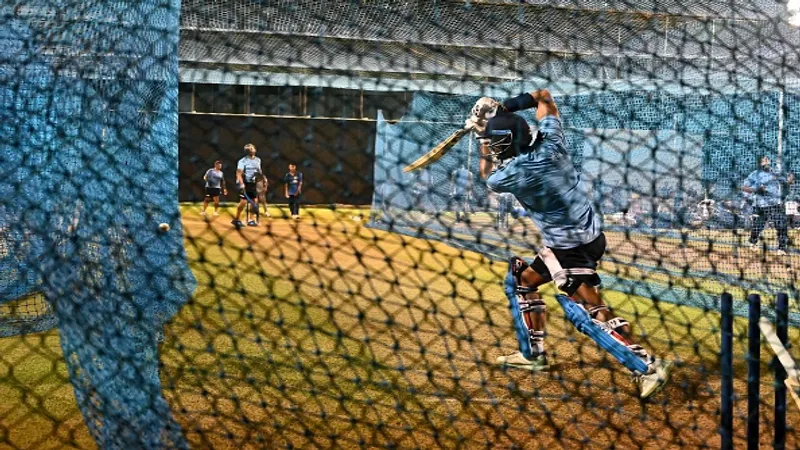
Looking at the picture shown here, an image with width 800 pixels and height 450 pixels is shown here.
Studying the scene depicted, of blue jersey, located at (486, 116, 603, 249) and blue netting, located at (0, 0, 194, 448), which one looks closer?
blue netting, located at (0, 0, 194, 448)

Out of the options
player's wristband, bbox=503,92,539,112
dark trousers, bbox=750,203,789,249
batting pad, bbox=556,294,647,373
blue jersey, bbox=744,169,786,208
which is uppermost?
player's wristband, bbox=503,92,539,112

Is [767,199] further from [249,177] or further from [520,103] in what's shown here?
[249,177]

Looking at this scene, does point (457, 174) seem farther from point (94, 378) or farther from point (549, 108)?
point (94, 378)

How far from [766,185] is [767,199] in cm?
66

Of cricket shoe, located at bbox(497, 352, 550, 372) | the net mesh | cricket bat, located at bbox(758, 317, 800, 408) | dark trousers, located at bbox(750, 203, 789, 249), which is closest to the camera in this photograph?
cricket bat, located at bbox(758, 317, 800, 408)

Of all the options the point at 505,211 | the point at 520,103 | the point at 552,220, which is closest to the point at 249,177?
the point at 505,211

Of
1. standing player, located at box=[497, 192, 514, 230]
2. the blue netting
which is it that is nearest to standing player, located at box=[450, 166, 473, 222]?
standing player, located at box=[497, 192, 514, 230]

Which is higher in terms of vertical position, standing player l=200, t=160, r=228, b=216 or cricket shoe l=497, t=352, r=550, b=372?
standing player l=200, t=160, r=228, b=216

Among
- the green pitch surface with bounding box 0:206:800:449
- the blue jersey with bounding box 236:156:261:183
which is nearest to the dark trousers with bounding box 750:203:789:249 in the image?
the green pitch surface with bounding box 0:206:800:449

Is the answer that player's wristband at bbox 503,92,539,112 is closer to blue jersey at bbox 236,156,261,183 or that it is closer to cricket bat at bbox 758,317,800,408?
cricket bat at bbox 758,317,800,408

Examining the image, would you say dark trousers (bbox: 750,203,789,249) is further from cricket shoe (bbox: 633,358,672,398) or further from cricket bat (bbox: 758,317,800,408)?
cricket bat (bbox: 758,317,800,408)

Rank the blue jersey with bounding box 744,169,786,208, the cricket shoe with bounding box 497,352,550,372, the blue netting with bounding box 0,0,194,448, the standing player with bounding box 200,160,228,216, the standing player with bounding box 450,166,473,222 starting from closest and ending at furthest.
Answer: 1. the blue netting with bounding box 0,0,194,448
2. the cricket shoe with bounding box 497,352,550,372
3. the blue jersey with bounding box 744,169,786,208
4. the standing player with bounding box 450,166,473,222
5. the standing player with bounding box 200,160,228,216

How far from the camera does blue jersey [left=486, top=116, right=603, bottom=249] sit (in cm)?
406

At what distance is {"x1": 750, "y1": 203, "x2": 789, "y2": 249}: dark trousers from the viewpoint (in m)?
6.21
